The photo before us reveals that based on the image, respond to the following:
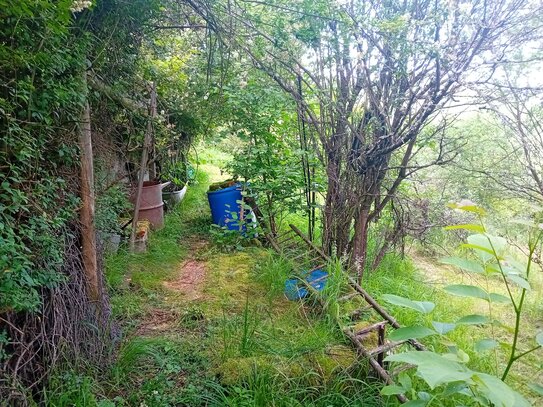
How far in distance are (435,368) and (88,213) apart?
6.21ft

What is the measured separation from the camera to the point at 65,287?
69.7 inches

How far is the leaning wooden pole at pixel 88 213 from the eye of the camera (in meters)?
1.95

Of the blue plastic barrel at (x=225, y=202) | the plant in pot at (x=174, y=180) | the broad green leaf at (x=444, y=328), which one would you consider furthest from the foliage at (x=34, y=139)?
the plant in pot at (x=174, y=180)

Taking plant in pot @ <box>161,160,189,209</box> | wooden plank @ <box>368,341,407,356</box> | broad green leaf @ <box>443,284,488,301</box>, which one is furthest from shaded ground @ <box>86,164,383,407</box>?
plant in pot @ <box>161,160,189,209</box>

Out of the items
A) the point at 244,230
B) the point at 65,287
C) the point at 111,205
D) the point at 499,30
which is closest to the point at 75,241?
the point at 65,287

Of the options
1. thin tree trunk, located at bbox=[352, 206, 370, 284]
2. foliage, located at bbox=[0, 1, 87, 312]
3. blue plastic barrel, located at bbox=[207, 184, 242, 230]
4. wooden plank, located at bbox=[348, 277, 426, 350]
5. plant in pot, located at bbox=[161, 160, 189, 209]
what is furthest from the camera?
plant in pot, located at bbox=[161, 160, 189, 209]

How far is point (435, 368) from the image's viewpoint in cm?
62

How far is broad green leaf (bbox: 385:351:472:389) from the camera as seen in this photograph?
1.91 ft

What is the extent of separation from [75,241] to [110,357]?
0.64 meters

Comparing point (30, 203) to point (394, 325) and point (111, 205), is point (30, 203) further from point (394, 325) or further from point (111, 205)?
point (394, 325)

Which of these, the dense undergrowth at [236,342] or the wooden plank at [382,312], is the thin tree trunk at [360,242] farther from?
the wooden plank at [382,312]

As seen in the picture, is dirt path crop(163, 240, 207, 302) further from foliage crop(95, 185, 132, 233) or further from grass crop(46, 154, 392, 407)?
foliage crop(95, 185, 132, 233)

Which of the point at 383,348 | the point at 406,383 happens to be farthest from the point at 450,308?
the point at 406,383

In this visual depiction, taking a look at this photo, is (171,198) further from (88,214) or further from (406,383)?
(406,383)
